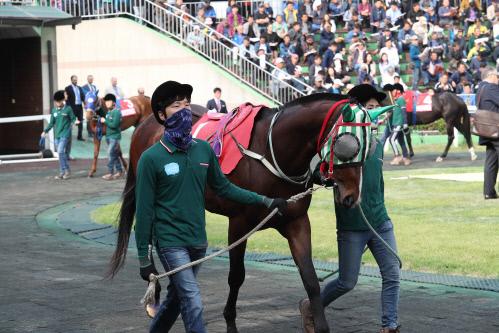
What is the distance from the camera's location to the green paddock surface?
33.9ft

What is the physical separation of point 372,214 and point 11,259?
18.1 feet

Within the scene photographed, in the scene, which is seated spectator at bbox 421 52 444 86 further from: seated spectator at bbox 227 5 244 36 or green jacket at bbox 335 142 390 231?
green jacket at bbox 335 142 390 231

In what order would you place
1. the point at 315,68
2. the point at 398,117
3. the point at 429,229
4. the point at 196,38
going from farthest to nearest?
the point at 196,38
the point at 315,68
the point at 398,117
the point at 429,229

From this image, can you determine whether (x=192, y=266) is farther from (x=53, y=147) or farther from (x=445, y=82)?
(x=445, y=82)

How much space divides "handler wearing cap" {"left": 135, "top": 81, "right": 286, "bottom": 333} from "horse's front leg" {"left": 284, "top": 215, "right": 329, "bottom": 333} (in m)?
1.07

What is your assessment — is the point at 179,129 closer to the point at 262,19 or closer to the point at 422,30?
the point at 422,30

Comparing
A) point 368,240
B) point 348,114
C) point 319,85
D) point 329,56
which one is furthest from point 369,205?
point 329,56

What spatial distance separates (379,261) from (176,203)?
1.86 m

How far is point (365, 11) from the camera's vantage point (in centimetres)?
3344

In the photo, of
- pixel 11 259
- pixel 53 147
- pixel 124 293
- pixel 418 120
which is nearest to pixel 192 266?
pixel 124 293

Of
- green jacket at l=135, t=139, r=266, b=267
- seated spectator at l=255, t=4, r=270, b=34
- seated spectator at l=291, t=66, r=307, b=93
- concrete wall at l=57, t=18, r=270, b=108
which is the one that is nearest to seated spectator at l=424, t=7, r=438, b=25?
seated spectator at l=255, t=4, r=270, b=34

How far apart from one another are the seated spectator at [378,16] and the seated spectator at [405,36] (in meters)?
0.86

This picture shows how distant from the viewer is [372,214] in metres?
7.12

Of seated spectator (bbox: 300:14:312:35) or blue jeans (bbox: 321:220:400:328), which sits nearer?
blue jeans (bbox: 321:220:400:328)
